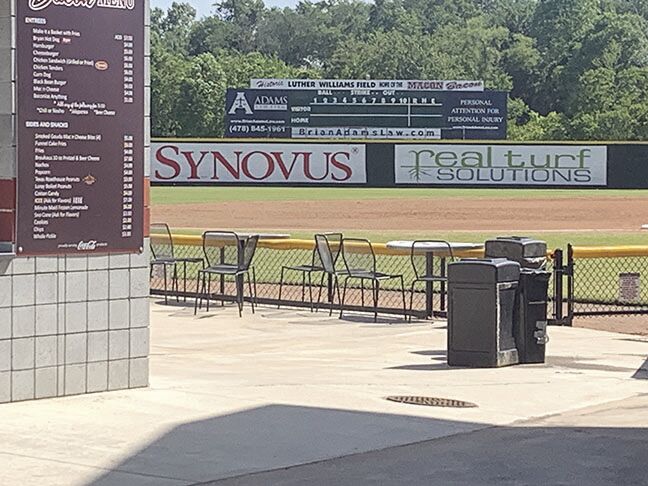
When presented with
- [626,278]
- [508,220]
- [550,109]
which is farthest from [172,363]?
[550,109]

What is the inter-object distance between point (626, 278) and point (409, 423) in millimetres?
8108

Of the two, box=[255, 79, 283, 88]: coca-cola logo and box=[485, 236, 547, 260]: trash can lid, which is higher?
box=[255, 79, 283, 88]: coca-cola logo

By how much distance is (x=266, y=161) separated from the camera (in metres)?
49.8

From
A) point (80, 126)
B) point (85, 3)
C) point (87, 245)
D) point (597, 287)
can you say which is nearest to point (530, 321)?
point (87, 245)

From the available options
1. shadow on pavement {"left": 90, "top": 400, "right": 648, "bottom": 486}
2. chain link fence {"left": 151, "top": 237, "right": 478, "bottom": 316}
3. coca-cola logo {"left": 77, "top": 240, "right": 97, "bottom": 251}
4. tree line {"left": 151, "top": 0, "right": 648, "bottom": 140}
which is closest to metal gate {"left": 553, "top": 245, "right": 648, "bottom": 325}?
chain link fence {"left": 151, "top": 237, "right": 478, "bottom": 316}

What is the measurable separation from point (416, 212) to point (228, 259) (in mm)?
22000

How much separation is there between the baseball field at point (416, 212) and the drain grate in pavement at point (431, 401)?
61.5ft

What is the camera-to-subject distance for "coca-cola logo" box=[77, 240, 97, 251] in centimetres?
1040

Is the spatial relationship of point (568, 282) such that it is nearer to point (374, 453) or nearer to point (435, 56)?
point (374, 453)

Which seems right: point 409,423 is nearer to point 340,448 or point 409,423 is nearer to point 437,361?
point 340,448

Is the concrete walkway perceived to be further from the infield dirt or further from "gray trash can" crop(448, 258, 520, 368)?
the infield dirt

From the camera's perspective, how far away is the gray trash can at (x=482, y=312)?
12.6m

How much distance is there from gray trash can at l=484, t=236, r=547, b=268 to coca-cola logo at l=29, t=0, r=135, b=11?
5.03 m

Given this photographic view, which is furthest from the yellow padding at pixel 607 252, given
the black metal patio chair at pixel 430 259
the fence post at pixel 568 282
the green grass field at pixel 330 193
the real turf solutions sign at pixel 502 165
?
the real turf solutions sign at pixel 502 165
